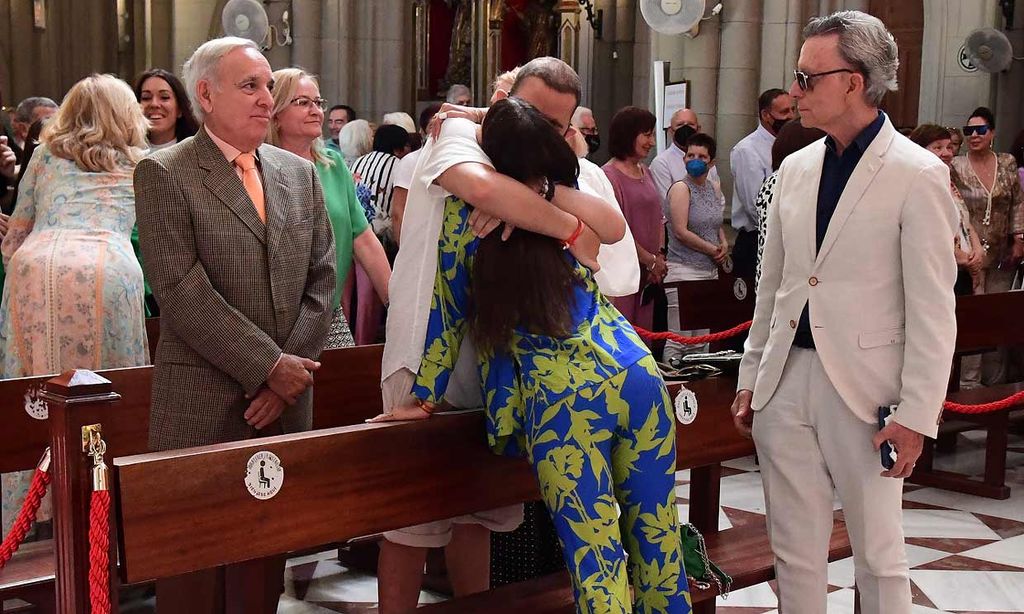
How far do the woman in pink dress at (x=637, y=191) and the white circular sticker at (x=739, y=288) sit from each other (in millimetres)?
484

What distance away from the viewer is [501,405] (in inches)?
116

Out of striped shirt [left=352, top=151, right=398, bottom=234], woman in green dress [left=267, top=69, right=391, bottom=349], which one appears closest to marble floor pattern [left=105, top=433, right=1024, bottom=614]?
woman in green dress [left=267, top=69, right=391, bottom=349]

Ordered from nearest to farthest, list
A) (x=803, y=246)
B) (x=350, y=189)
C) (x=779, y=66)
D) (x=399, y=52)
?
(x=803, y=246)
(x=350, y=189)
(x=779, y=66)
(x=399, y=52)

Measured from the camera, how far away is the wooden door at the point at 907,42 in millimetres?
11727

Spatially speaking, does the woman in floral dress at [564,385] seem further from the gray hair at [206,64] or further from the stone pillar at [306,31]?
the stone pillar at [306,31]

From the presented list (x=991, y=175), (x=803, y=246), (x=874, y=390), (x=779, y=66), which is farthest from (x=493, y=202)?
(x=779, y=66)

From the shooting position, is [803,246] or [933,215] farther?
[803,246]

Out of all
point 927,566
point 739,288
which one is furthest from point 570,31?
point 927,566

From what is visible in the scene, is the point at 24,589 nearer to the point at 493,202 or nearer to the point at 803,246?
the point at 493,202

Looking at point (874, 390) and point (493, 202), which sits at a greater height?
point (493, 202)

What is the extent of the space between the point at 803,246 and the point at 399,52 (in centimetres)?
1200

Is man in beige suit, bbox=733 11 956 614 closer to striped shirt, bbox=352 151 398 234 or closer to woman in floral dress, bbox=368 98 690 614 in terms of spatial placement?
woman in floral dress, bbox=368 98 690 614

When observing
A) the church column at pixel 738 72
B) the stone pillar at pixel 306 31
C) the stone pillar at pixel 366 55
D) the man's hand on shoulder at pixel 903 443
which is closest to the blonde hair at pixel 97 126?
the man's hand on shoulder at pixel 903 443

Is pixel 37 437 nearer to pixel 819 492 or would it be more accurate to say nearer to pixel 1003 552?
pixel 819 492
